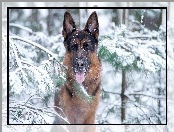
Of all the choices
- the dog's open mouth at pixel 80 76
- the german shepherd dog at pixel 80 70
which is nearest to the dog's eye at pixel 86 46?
the german shepherd dog at pixel 80 70

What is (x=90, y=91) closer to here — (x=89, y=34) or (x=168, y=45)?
(x=89, y=34)

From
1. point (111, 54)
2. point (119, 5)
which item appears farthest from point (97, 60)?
point (119, 5)

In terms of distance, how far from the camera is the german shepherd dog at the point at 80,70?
419 cm

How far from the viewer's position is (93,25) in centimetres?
425

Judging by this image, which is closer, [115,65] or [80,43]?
[80,43]

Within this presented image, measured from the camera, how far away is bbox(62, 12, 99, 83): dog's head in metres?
4.17

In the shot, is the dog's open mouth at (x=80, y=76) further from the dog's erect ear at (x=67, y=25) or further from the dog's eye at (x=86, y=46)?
the dog's erect ear at (x=67, y=25)

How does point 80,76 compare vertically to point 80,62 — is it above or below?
below

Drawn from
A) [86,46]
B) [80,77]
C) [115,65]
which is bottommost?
[80,77]

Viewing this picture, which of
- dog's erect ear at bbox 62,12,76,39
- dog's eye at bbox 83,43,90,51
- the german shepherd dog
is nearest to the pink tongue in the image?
the german shepherd dog

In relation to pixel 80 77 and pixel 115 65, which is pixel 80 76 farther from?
pixel 115 65

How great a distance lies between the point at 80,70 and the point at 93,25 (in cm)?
44

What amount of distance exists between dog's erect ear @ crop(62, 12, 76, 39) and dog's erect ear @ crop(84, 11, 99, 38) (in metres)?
0.13

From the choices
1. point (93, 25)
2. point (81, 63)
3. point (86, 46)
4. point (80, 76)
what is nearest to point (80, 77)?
point (80, 76)
